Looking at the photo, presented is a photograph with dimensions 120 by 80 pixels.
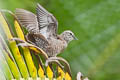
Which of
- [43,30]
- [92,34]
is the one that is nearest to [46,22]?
A: [43,30]

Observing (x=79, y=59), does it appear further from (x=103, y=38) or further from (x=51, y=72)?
(x=51, y=72)

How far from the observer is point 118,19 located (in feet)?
5.07

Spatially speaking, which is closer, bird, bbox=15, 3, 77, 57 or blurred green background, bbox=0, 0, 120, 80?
bird, bbox=15, 3, 77, 57

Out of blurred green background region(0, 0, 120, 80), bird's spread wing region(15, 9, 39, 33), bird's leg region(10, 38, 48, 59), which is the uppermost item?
blurred green background region(0, 0, 120, 80)

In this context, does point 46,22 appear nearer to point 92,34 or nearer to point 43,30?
point 43,30

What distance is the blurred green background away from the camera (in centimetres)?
139

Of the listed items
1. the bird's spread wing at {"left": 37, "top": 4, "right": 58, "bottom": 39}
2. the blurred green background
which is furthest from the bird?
the blurred green background

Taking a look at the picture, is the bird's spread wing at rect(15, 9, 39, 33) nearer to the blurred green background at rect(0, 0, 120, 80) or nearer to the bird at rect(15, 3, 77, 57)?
the bird at rect(15, 3, 77, 57)

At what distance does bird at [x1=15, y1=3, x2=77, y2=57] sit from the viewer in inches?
30.1

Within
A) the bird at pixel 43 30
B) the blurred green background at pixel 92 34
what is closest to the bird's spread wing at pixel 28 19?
the bird at pixel 43 30

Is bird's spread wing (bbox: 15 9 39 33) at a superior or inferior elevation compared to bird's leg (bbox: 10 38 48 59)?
superior

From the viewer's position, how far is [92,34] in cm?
147

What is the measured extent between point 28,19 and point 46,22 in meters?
0.06

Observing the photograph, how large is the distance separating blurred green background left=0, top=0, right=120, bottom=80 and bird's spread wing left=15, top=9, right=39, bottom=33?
1.70 feet
